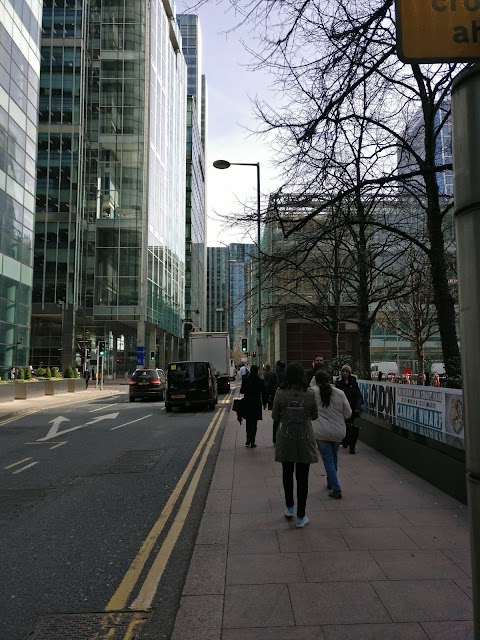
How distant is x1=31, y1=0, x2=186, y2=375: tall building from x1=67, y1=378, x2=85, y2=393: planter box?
11602 millimetres

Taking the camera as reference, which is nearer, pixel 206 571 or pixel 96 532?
pixel 206 571

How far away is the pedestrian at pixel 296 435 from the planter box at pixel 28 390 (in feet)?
71.1

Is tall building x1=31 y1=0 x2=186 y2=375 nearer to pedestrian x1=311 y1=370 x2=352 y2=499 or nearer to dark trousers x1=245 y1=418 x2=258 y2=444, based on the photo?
dark trousers x1=245 y1=418 x2=258 y2=444

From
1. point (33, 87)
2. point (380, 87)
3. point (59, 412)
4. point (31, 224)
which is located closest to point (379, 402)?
point (380, 87)

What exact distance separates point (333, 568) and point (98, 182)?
173ft

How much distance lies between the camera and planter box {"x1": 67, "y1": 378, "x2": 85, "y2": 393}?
32.9 metres

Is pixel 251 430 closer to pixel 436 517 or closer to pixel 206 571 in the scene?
pixel 436 517

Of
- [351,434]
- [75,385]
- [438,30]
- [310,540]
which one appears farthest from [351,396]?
[75,385]

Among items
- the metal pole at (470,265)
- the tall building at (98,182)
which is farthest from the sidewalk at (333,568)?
the tall building at (98,182)

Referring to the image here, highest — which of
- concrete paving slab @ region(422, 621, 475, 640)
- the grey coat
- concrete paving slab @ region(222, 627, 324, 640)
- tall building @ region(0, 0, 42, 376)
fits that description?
tall building @ region(0, 0, 42, 376)

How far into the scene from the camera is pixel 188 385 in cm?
1966

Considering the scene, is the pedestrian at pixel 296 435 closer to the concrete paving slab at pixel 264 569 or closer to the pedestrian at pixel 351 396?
the concrete paving slab at pixel 264 569

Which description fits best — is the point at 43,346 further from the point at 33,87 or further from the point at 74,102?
the point at 33,87

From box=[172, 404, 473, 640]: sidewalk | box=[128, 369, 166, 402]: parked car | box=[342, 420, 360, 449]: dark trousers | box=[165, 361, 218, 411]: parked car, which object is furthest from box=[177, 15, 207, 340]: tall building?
box=[172, 404, 473, 640]: sidewalk
